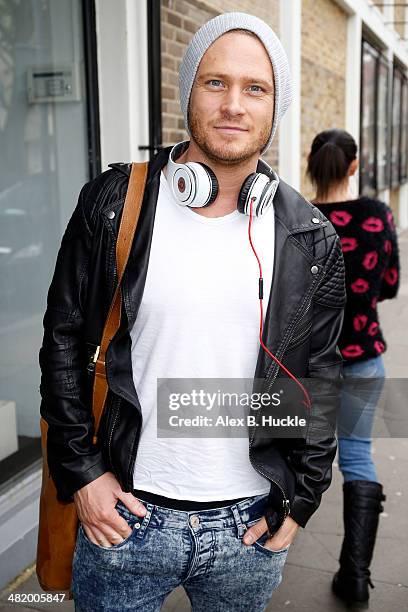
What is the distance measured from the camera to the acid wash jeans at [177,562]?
1662mm

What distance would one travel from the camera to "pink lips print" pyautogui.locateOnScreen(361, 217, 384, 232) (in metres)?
3.08

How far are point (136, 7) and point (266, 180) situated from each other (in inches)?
124

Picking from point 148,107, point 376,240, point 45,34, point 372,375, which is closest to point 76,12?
point 45,34

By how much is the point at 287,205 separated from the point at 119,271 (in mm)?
470

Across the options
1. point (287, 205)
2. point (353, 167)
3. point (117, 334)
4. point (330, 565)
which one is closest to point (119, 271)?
point (117, 334)

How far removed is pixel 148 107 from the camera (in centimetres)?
444

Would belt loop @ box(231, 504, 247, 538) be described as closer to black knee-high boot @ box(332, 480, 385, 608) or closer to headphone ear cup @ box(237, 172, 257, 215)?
headphone ear cup @ box(237, 172, 257, 215)

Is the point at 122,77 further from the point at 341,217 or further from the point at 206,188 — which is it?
the point at 206,188

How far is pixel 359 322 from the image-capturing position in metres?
3.12

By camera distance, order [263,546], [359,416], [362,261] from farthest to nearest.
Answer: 1. [359,416]
2. [362,261]
3. [263,546]

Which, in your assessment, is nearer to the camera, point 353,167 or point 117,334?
point 117,334

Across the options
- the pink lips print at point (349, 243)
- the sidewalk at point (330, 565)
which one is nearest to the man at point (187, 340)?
the pink lips print at point (349, 243)

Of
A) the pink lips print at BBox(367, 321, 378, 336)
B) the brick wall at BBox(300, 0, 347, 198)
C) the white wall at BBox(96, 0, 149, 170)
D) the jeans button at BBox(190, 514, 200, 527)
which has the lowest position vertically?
the jeans button at BBox(190, 514, 200, 527)

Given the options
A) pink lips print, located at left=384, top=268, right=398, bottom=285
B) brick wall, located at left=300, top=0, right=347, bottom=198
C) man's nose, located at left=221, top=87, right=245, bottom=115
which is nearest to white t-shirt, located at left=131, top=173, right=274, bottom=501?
man's nose, located at left=221, top=87, right=245, bottom=115
